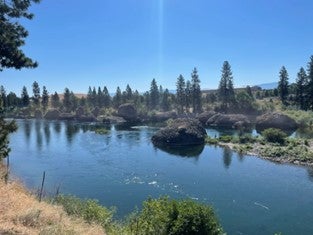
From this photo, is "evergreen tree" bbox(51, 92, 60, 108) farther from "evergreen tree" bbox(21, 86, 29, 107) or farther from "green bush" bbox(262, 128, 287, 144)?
"green bush" bbox(262, 128, 287, 144)

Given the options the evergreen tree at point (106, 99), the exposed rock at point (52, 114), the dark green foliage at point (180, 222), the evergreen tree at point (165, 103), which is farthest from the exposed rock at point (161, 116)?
the dark green foliage at point (180, 222)

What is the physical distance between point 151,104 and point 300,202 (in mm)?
108231

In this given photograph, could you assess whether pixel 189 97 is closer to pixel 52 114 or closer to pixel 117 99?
pixel 117 99

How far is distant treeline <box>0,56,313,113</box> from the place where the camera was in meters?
108

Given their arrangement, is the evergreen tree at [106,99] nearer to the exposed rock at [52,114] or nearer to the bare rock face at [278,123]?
the exposed rock at [52,114]

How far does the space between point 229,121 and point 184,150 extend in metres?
39.1

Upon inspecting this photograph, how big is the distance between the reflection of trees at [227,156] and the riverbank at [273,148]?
100 cm

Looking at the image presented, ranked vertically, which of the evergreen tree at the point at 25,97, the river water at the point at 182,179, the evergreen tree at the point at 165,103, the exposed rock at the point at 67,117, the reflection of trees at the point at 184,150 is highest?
the evergreen tree at the point at 25,97

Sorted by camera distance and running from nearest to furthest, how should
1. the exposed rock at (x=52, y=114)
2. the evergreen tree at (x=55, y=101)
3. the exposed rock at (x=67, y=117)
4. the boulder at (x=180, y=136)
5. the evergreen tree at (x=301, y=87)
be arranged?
the boulder at (x=180, y=136)
the evergreen tree at (x=301, y=87)
the exposed rock at (x=67, y=117)
the exposed rock at (x=52, y=114)
the evergreen tree at (x=55, y=101)

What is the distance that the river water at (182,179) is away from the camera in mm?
31875

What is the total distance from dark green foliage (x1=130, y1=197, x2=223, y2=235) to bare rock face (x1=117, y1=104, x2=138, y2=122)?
102205 mm

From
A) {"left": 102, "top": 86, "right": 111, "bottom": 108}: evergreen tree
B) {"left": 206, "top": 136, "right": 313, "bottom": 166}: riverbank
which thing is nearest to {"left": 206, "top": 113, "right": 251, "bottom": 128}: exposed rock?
{"left": 206, "top": 136, "right": 313, "bottom": 166}: riverbank

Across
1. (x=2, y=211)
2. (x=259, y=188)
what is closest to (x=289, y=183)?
(x=259, y=188)

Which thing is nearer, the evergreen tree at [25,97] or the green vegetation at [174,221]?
the green vegetation at [174,221]
